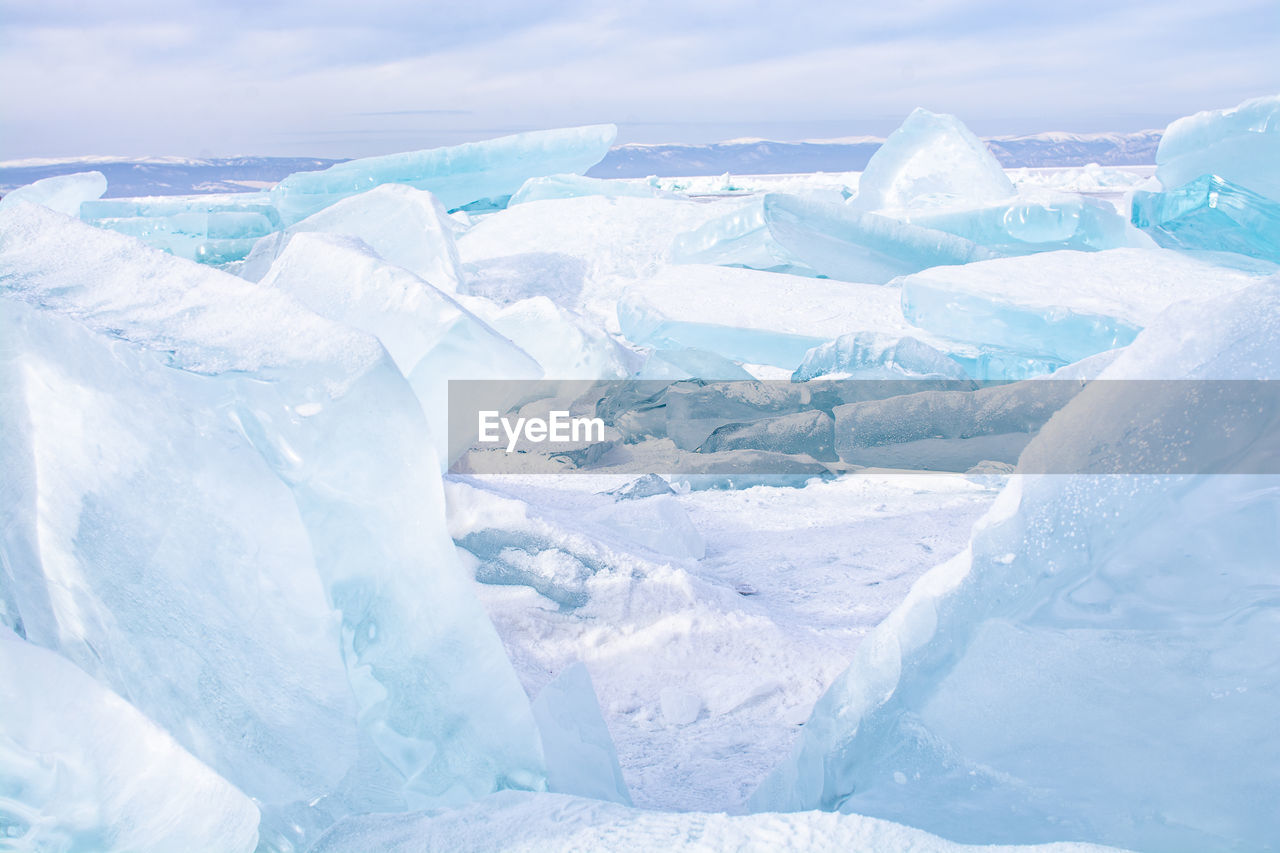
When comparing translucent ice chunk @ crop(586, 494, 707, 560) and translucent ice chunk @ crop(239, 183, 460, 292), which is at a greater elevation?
translucent ice chunk @ crop(239, 183, 460, 292)

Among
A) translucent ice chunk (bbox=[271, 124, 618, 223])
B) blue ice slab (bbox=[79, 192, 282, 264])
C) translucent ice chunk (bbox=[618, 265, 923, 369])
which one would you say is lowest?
translucent ice chunk (bbox=[618, 265, 923, 369])

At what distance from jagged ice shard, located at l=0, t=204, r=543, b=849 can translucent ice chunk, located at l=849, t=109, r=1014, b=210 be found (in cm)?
523

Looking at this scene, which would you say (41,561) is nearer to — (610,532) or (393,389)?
(393,389)

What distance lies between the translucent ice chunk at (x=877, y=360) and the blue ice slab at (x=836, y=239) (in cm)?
125

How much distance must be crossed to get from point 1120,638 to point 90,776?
903 mm

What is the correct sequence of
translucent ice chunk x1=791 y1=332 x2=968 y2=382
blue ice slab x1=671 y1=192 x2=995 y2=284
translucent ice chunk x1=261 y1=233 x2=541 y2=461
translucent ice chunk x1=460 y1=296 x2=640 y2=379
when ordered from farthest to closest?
blue ice slab x1=671 y1=192 x2=995 y2=284
translucent ice chunk x1=460 y1=296 x2=640 y2=379
translucent ice chunk x1=791 y1=332 x2=968 y2=382
translucent ice chunk x1=261 y1=233 x2=541 y2=461

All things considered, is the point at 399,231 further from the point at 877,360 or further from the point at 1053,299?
the point at 1053,299

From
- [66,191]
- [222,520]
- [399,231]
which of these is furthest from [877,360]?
[66,191]

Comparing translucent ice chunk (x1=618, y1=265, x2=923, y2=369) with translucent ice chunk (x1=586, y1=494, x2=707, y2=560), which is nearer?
translucent ice chunk (x1=586, y1=494, x2=707, y2=560)

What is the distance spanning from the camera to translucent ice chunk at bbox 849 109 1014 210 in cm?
578

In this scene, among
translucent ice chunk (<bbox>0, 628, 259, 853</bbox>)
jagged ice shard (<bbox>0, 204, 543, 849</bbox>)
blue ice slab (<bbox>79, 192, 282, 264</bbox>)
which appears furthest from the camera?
blue ice slab (<bbox>79, 192, 282, 264</bbox>)

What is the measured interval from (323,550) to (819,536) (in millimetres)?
1393

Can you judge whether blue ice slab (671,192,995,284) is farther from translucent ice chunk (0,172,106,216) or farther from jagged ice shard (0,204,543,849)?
translucent ice chunk (0,172,106,216)

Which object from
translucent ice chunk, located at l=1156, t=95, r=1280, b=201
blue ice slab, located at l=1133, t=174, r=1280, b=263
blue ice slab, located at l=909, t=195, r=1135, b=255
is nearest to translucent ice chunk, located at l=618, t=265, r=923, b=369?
blue ice slab, located at l=909, t=195, r=1135, b=255
